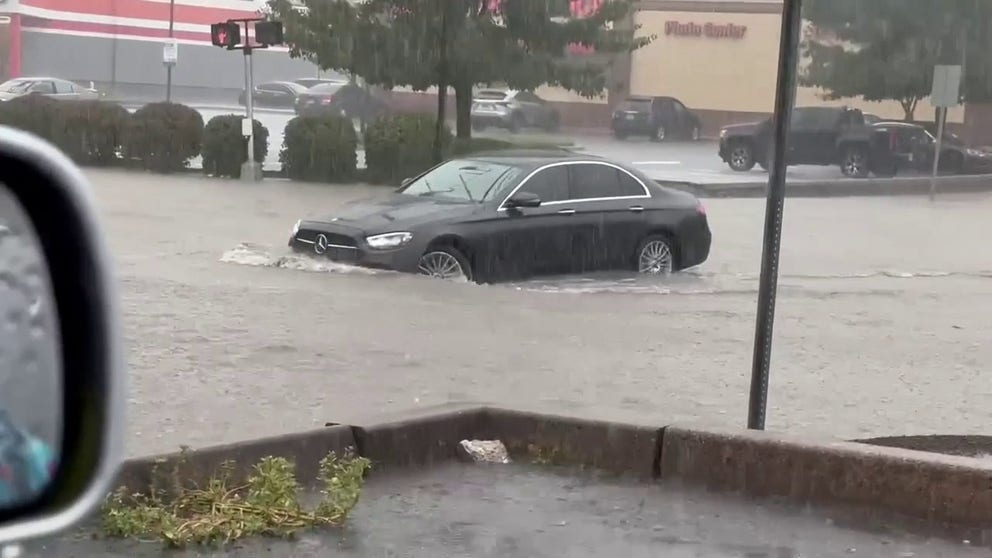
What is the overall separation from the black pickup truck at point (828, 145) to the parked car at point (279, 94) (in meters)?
11.3

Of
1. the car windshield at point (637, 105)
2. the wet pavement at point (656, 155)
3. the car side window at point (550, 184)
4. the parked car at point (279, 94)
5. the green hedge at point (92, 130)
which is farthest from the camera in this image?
the car windshield at point (637, 105)

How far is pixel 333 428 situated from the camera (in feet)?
20.3

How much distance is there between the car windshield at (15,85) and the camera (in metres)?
33.3

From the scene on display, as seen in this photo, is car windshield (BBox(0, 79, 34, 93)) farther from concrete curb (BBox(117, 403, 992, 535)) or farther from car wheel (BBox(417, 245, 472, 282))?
concrete curb (BBox(117, 403, 992, 535))

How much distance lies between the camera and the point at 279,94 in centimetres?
3766

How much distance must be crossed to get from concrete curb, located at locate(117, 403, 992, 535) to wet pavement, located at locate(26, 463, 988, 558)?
135 millimetres

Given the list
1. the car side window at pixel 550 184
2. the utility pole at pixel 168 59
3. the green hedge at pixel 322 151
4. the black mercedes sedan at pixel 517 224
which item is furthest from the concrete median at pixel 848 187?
the car side window at pixel 550 184

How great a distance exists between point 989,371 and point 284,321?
561 centimetres

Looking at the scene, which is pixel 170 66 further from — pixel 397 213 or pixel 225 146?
pixel 397 213

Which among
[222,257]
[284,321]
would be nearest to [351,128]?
[222,257]

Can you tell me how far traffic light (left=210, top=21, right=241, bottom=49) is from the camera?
24.7 m

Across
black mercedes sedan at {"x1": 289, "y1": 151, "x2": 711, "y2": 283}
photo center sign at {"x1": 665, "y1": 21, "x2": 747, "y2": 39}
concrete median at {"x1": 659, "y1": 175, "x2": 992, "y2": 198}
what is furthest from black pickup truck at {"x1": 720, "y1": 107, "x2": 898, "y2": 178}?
black mercedes sedan at {"x1": 289, "y1": 151, "x2": 711, "y2": 283}

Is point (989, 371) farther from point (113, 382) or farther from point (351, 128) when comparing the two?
point (351, 128)

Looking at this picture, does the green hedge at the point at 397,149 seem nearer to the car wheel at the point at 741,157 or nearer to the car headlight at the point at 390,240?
the car wheel at the point at 741,157
